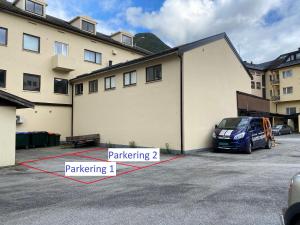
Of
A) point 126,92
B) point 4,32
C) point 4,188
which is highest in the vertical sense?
point 4,32

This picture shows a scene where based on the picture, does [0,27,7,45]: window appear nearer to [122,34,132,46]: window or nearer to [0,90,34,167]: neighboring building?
[0,90,34,167]: neighboring building

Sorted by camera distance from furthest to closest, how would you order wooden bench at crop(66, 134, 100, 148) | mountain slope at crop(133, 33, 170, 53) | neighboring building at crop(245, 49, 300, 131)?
1. mountain slope at crop(133, 33, 170, 53)
2. neighboring building at crop(245, 49, 300, 131)
3. wooden bench at crop(66, 134, 100, 148)

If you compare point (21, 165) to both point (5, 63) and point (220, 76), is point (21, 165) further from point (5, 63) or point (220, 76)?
point (220, 76)

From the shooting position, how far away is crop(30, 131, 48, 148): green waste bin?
1911cm

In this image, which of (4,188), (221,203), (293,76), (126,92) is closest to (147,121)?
(126,92)

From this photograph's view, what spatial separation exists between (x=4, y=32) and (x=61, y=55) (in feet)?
13.7

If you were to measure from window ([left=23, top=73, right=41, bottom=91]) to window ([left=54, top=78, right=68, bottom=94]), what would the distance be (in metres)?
1.45

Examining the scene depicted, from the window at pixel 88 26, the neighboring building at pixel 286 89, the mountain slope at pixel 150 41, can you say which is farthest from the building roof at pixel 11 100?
the mountain slope at pixel 150 41

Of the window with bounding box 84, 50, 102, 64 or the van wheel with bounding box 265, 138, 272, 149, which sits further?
the window with bounding box 84, 50, 102, 64

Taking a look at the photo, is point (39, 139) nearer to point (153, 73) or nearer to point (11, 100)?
point (11, 100)

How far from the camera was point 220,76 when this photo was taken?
1808 centimetres

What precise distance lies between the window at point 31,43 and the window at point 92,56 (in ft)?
14.0

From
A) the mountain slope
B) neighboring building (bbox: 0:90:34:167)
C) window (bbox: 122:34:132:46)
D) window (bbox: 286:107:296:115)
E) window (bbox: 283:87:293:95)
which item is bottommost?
neighboring building (bbox: 0:90:34:167)

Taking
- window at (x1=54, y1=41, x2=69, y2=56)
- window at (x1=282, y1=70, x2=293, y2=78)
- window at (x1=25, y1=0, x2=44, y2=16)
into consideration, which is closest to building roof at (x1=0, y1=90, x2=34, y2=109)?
window at (x1=54, y1=41, x2=69, y2=56)
